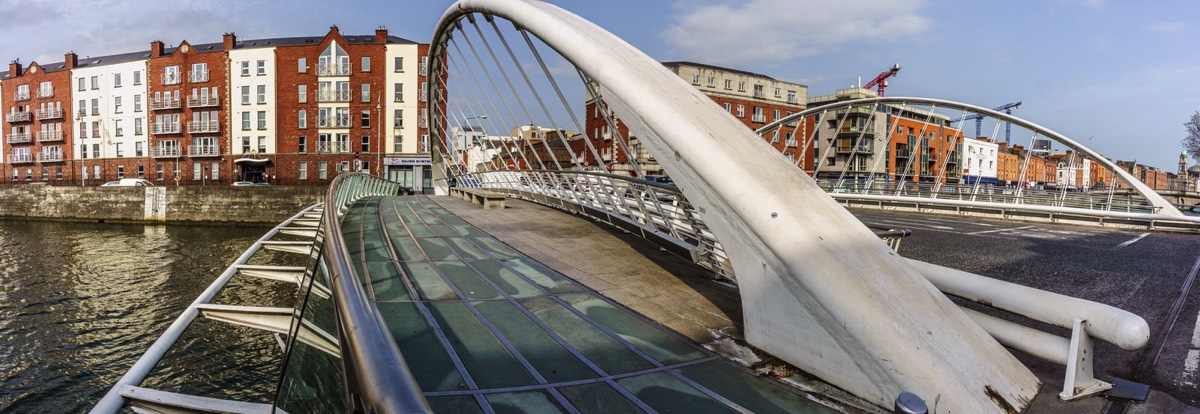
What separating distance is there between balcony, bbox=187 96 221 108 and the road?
51065 mm

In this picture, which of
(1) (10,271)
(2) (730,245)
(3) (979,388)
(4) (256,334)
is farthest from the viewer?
(1) (10,271)

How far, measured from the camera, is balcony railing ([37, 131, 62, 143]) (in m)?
49.8

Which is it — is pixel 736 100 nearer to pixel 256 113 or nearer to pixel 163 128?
pixel 256 113

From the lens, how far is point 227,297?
1265 centimetres

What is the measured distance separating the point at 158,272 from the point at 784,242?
65.2 feet

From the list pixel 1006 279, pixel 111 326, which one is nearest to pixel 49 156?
pixel 111 326

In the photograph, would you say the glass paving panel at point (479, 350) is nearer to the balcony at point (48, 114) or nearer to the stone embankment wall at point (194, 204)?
the stone embankment wall at point (194, 204)

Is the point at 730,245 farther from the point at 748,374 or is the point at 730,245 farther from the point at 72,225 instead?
the point at 72,225

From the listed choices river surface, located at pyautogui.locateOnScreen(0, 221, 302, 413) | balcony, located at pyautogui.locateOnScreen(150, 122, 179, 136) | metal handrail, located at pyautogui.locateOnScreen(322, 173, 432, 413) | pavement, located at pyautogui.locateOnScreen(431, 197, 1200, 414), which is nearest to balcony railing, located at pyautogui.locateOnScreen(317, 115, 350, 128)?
→ balcony, located at pyautogui.locateOnScreen(150, 122, 179, 136)

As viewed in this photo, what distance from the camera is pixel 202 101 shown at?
149ft

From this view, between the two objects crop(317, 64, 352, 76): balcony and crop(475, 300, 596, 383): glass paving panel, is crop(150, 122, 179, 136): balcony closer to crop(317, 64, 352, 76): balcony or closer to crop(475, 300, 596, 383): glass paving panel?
crop(317, 64, 352, 76): balcony

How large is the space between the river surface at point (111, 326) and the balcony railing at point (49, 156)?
38.3 m

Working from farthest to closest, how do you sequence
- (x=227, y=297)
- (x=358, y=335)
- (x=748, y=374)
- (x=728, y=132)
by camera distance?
(x=227, y=297) < (x=728, y=132) < (x=748, y=374) < (x=358, y=335)

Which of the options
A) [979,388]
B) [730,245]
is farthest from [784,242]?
[979,388]
